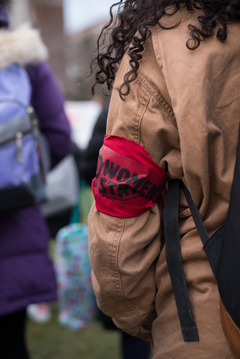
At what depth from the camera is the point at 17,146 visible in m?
1.77

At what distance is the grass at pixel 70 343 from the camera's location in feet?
9.92

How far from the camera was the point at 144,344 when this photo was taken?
7.77ft

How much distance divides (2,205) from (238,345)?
117cm

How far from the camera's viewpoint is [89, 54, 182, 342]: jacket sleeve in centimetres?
112

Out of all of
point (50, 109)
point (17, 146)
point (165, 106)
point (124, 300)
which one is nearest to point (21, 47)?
point (50, 109)

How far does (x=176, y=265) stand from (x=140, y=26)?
2.41 feet

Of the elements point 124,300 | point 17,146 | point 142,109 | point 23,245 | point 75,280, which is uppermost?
point 142,109

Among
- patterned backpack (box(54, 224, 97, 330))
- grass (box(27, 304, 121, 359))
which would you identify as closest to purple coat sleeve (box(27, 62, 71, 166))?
patterned backpack (box(54, 224, 97, 330))

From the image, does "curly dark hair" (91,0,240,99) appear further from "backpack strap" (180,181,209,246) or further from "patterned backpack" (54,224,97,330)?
"patterned backpack" (54,224,97,330)

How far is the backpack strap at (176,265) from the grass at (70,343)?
78.2 inches

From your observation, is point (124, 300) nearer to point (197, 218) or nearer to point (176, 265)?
point (176, 265)

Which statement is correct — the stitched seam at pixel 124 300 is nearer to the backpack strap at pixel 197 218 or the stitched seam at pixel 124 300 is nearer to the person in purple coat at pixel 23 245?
the backpack strap at pixel 197 218

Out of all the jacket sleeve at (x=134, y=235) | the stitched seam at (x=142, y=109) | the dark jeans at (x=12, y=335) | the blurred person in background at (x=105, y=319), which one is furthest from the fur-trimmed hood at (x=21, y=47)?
the dark jeans at (x=12, y=335)

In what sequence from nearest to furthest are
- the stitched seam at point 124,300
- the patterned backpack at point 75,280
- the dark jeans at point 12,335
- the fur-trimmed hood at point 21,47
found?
the stitched seam at point 124,300 → the fur-trimmed hood at point 21,47 → the dark jeans at point 12,335 → the patterned backpack at point 75,280
